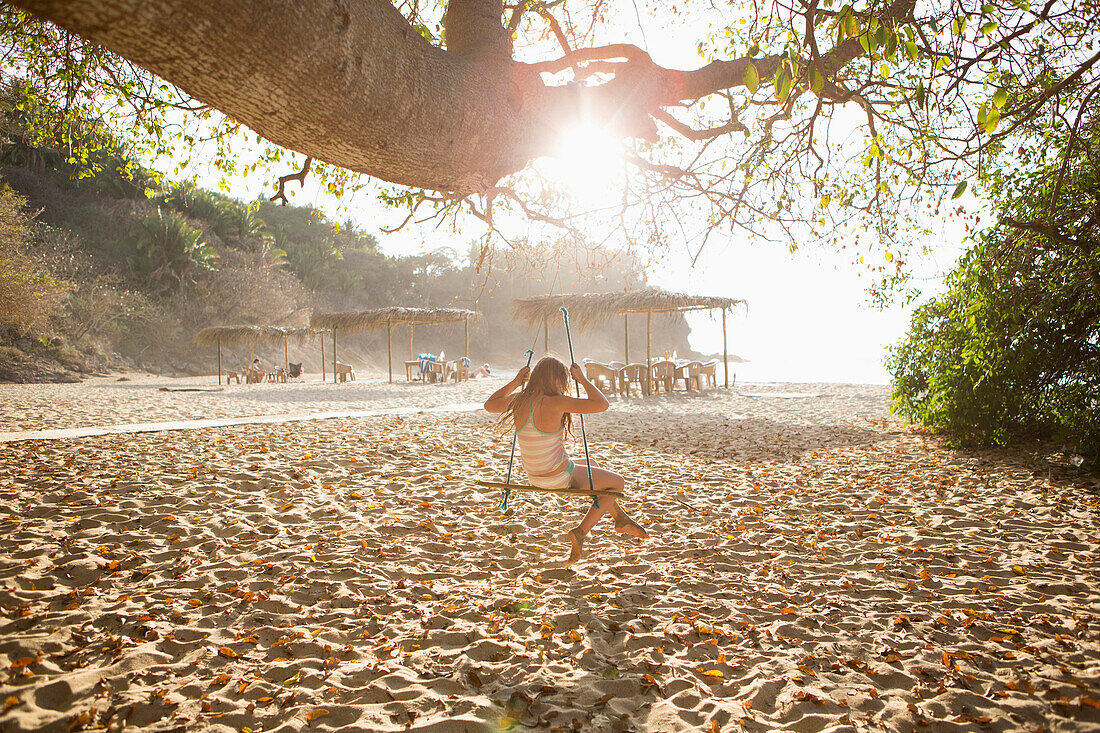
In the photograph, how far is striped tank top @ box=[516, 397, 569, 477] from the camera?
3125mm

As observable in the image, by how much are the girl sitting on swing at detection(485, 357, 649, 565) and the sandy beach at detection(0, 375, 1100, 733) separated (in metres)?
0.44

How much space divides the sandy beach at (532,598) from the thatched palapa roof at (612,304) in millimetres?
10158

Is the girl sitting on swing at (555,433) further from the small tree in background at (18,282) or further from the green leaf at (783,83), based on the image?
the small tree in background at (18,282)

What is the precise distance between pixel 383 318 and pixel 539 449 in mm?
19448

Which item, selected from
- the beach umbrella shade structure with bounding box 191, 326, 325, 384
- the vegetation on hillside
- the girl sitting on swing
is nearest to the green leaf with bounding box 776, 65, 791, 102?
the girl sitting on swing

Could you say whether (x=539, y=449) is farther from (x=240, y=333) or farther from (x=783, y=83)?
(x=240, y=333)

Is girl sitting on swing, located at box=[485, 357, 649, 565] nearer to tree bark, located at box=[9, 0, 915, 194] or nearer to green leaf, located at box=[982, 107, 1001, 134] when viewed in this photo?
tree bark, located at box=[9, 0, 915, 194]

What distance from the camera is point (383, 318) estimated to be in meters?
21.4

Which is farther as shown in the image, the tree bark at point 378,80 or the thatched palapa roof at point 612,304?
the thatched palapa roof at point 612,304

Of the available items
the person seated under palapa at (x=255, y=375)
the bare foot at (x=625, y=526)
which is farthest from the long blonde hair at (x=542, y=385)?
the person seated under palapa at (x=255, y=375)

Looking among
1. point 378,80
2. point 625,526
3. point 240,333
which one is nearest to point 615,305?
point 625,526

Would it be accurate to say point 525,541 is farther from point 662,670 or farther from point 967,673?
point 967,673

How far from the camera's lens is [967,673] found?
2270mm

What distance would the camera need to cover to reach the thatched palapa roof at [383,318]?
2128cm
